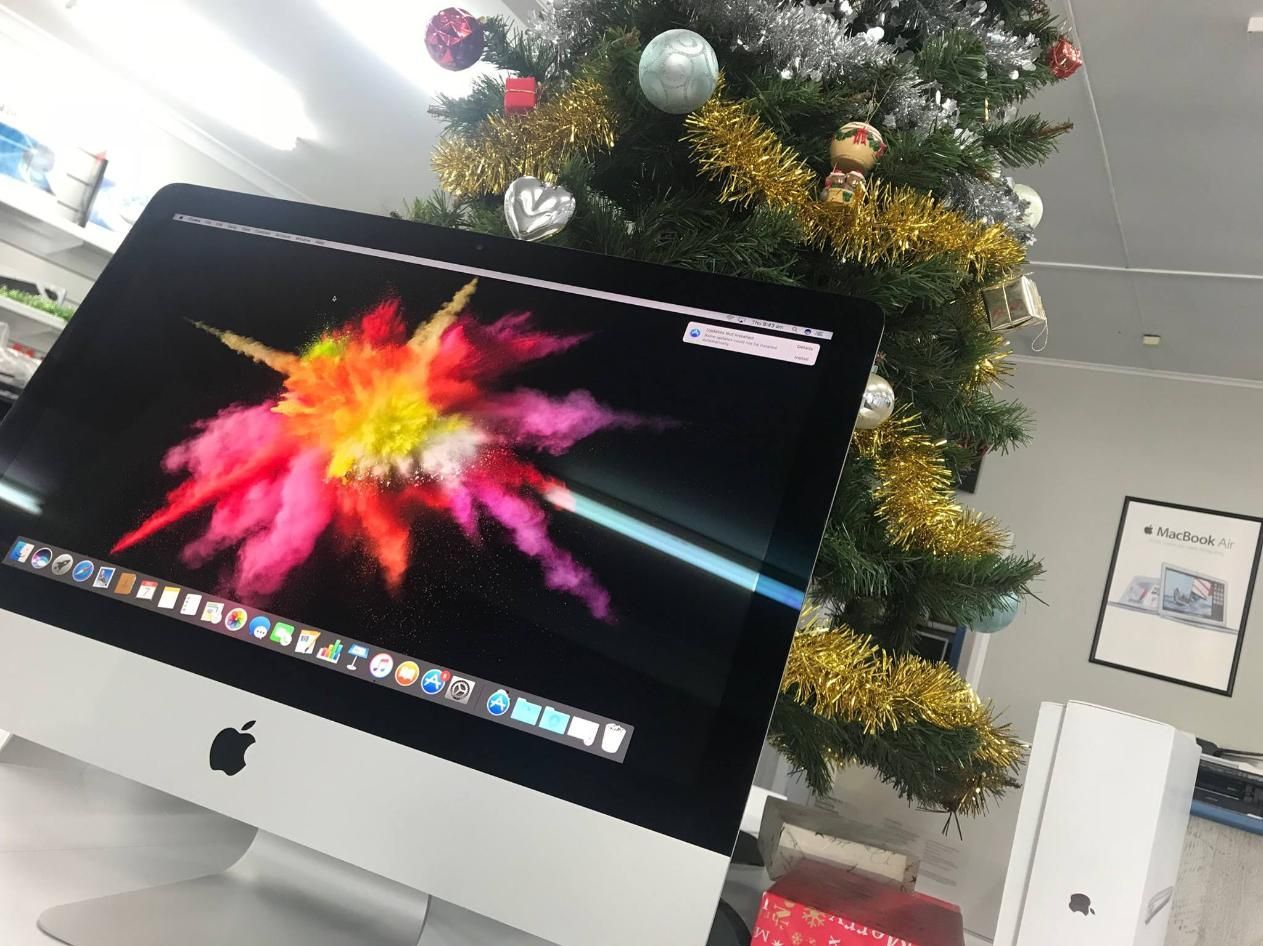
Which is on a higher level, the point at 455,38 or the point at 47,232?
the point at 47,232

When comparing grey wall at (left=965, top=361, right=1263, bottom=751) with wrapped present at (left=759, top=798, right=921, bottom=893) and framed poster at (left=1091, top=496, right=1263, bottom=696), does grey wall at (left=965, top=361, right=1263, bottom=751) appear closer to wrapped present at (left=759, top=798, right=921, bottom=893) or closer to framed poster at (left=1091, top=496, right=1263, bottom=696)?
framed poster at (left=1091, top=496, right=1263, bottom=696)

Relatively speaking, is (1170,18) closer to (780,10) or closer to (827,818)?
(780,10)

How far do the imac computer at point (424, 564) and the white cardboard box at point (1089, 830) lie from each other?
0.27 metres

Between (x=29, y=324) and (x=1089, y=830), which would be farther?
(x=29, y=324)

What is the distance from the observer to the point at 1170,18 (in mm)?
1808

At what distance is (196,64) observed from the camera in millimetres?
3094

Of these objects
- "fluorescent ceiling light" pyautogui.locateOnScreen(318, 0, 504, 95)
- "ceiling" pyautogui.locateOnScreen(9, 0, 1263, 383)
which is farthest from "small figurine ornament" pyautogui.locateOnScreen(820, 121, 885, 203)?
"fluorescent ceiling light" pyautogui.locateOnScreen(318, 0, 504, 95)

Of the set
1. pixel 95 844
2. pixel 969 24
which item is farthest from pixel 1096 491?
pixel 95 844

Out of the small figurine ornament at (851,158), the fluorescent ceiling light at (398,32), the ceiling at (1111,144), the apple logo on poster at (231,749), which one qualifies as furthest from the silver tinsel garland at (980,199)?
the fluorescent ceiling light at (398,32)

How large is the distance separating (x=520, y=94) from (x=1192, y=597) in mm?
3342

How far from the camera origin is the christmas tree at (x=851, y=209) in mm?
624

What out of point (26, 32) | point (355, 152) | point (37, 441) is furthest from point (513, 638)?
point (26, 32)

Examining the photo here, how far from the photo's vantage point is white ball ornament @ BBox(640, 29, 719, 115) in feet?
2.14

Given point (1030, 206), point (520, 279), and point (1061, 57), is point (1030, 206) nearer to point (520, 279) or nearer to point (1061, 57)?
point (1061, 57)
